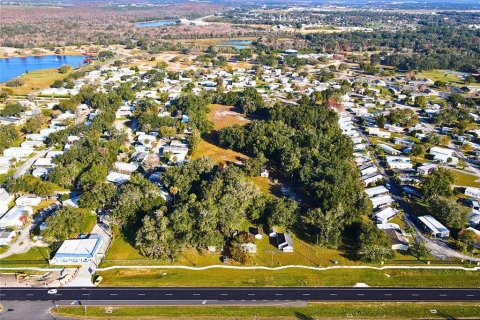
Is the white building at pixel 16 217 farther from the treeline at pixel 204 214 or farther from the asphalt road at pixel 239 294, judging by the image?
the treeline at pixel 204 214

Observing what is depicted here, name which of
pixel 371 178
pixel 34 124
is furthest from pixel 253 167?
pixel 34 124

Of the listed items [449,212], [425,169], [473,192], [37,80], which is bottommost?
[473,192]

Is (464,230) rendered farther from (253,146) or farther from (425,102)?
(425,102)

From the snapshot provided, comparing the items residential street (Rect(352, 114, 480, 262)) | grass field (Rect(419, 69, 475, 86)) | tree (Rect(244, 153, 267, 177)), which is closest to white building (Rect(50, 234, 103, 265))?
tree (Rect(244, 153, 267, 177))

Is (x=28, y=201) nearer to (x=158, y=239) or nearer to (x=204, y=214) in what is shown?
(x=158, y=239)

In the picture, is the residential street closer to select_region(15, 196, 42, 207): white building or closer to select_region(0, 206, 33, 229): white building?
select_region(0, 206, 33, 229): white building

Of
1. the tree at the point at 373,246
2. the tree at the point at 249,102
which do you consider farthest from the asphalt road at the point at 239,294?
the tree at the point at 249,102
